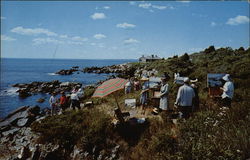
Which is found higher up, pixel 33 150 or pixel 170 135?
pixel 170 135

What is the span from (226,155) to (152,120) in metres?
4.16

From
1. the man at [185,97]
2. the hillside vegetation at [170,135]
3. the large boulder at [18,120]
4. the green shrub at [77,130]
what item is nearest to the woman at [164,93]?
the hillside vegetation at [170,135]

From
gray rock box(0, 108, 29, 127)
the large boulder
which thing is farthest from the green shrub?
gray rock box(0, 108, 29, 127)

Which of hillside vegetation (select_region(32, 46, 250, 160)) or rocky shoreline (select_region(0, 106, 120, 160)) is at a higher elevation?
hillside vegetation (select_region(32, 46, 250, 160))

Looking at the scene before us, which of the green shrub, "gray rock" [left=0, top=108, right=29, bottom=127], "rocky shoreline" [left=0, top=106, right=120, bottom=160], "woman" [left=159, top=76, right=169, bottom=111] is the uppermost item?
"woman" [left=159, top=76, right=169, bottom=111]

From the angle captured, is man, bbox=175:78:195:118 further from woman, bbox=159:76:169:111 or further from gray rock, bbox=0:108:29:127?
gray rock, bbox=0:108:29:127

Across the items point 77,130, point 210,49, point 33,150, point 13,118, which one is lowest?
point 13,118

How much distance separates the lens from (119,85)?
7613 mm

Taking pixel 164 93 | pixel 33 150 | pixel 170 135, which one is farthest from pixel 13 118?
pixel 170 135

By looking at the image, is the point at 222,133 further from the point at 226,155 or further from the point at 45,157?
the point at 45,157

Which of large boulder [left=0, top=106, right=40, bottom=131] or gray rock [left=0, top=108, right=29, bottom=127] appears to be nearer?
large boulder [left=0, top=106, right=40, bottom=131]

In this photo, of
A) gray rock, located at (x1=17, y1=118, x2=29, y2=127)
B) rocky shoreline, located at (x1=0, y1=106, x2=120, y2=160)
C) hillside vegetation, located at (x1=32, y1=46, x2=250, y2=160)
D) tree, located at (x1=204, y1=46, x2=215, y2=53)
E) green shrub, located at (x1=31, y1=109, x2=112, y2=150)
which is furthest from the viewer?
tree, located at (x1=204, y1=46, x2=215, y2=53)

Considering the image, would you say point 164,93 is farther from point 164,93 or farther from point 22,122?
point 22,122

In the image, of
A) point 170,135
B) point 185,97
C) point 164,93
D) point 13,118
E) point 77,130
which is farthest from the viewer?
point 13,118
